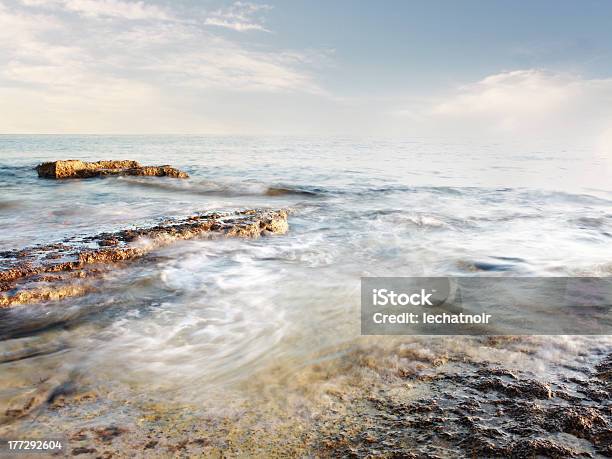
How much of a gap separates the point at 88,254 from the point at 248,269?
180cm

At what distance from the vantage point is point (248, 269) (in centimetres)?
505

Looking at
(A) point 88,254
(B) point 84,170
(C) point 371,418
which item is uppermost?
(B) point 84,170

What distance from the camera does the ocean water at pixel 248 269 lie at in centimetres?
294

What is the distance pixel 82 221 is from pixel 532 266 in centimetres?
685

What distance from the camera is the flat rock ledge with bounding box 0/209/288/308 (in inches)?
157

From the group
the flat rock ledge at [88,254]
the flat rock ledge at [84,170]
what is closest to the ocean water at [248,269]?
the flat rock ledge at [88,254]

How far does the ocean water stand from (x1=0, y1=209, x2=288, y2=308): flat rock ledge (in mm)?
214

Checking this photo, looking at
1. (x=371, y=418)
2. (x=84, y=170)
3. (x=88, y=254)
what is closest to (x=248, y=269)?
(x=88, y=254)

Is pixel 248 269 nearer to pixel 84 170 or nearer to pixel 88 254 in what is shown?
pixel 88 254

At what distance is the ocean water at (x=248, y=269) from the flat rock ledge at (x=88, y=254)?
214mm

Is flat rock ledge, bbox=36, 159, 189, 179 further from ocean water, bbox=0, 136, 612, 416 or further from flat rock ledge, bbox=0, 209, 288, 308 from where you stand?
flat rock ledge, bbox=0, 209, 288, 308

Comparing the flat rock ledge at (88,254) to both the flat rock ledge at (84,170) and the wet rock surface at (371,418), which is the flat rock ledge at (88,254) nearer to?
the wet rock surface at (371,418)

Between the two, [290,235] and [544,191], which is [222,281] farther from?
[544,191]

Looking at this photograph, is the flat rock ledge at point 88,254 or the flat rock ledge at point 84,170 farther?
the flat rock ledge at point 84,170
